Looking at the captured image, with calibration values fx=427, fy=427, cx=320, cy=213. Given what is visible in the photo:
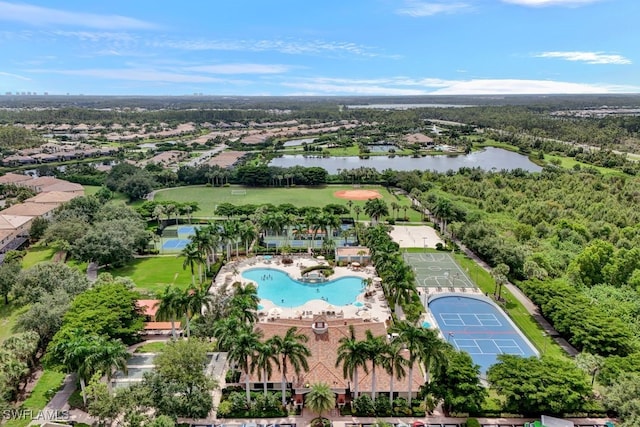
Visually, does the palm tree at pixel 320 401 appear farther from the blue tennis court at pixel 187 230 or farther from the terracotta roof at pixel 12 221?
the terracotta roof at pixel 12 221

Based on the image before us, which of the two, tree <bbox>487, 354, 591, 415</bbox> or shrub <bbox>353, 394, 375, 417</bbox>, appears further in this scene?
shrub <bbox>353, 394, 375, 417</bbox>

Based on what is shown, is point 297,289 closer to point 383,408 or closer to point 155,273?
point 155,273

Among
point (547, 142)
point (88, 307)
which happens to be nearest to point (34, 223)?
point (88, 307)

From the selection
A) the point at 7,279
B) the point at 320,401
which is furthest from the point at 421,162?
the point at 320,401

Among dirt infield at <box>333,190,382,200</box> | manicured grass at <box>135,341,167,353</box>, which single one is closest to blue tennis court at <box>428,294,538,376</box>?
manicured grass at <box>135,341,167,353</box>

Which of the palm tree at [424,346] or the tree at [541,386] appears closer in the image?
the tree at [541,386]

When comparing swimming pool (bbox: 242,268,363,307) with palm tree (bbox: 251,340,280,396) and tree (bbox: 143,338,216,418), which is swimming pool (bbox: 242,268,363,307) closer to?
palm tree (bbox: 251,340,280,396)

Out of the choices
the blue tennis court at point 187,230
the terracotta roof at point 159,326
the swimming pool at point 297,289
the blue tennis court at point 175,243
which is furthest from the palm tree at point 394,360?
the blue tennis court at point 187,230
